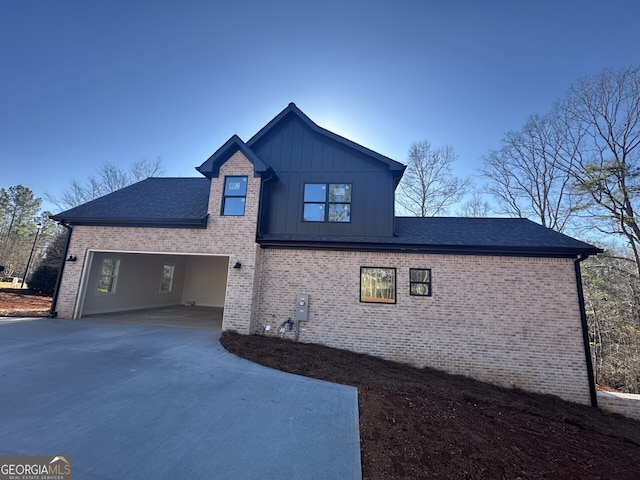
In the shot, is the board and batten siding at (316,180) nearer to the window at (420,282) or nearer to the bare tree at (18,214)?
the window at (420,282)

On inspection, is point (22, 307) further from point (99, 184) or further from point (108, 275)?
point (99, 184)

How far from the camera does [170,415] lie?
3.53 meters

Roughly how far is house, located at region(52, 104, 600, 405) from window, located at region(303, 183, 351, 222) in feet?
0.17

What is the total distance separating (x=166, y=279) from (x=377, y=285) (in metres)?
12.8

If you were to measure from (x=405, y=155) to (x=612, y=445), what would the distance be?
782 inches

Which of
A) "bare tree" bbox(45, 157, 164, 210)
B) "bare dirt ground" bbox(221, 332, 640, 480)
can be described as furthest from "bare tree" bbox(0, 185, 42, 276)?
"bare dirt ground" bbox(221, 332, 640, 480)

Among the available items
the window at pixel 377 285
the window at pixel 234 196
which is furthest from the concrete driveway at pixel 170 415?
the window at pixel 234 196

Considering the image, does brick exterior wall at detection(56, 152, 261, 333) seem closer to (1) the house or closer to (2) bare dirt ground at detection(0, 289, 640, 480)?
(1) the house

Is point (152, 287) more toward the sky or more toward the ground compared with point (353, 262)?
more toward the ground

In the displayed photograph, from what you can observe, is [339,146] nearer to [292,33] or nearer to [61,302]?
[292,33]

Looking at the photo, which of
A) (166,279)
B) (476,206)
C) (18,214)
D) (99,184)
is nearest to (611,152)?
(476,206)

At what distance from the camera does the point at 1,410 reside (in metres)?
3.43

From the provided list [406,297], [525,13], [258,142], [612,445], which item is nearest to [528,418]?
[612,445]

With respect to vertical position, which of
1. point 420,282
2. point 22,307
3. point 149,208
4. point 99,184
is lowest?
point 22,307
